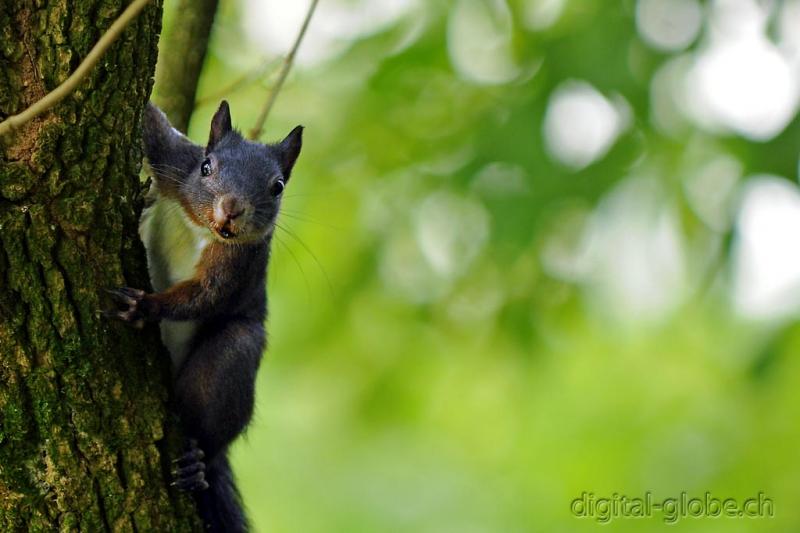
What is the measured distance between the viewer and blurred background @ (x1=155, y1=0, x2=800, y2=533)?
4.42 metres

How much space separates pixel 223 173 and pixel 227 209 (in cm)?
22

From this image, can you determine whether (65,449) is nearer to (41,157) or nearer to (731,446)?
(41,157)

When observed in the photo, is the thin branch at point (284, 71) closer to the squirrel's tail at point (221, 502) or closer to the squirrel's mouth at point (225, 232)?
the squirrel's mouth at point (225, 232)

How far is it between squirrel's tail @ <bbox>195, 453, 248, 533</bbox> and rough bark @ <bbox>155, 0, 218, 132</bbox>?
4.32 ft

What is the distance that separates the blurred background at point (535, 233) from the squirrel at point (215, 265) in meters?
0.26

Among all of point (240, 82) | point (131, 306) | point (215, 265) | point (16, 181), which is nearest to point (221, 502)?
point (215, 265)

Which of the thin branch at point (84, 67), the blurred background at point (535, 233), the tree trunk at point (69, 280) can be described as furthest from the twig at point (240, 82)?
the thin branch at point (84, 67)

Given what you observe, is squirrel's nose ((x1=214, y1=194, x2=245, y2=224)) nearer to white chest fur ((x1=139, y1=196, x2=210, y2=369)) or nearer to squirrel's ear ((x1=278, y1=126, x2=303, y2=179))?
white chest fur ((x1=139, y1=196, x2=210, y2=369))

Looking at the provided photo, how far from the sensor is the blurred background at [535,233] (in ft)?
14.5

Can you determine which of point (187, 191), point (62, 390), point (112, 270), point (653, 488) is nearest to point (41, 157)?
point (112, 270)

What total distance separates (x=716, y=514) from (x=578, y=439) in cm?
131

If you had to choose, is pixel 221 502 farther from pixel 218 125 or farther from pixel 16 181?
pixel 16 181

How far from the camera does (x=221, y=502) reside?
3660 mm

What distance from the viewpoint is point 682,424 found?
639 centimetres
